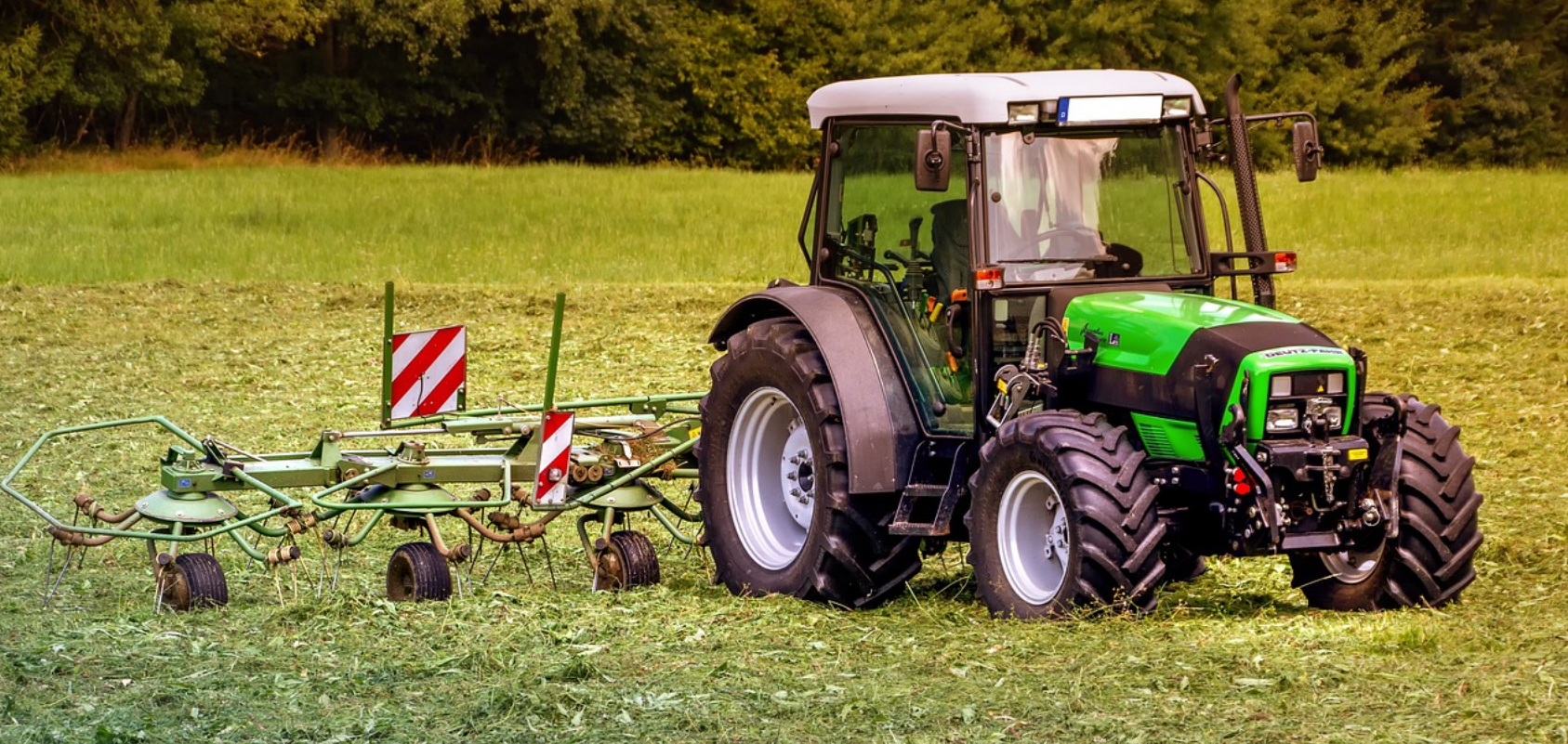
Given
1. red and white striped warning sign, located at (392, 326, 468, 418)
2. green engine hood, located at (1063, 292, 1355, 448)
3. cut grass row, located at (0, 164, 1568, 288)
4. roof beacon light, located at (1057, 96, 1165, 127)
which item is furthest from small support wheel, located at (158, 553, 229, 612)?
cut grass row, located at (0, 164, 1568, 288)

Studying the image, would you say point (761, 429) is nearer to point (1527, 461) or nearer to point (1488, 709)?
point (1488, 709)

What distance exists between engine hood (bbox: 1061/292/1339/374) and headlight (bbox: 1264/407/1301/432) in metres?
0.22

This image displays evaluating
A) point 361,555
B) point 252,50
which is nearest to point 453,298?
point 361,555

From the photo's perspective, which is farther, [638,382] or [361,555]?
[638,382]

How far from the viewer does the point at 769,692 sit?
570cm

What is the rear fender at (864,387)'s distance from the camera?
7.10m

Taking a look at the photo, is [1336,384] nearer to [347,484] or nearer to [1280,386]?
[1280,386]

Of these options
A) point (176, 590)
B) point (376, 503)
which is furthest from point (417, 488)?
point (176, 590)

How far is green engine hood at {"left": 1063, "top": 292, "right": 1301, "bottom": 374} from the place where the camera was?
6535mm

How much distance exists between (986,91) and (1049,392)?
111 centimetres

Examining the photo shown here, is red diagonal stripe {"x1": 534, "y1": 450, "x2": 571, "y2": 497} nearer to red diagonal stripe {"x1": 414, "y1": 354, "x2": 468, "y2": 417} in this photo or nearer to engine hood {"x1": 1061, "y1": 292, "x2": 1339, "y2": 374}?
red diagonal stripe {"x1": 414, "y1": 354, "x2": 468, "y2": 417}

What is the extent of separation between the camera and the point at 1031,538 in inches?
263

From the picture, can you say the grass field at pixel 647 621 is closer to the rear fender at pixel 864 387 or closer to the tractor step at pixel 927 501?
the tractor step at pixel 927 501

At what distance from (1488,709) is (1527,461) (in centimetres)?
568
